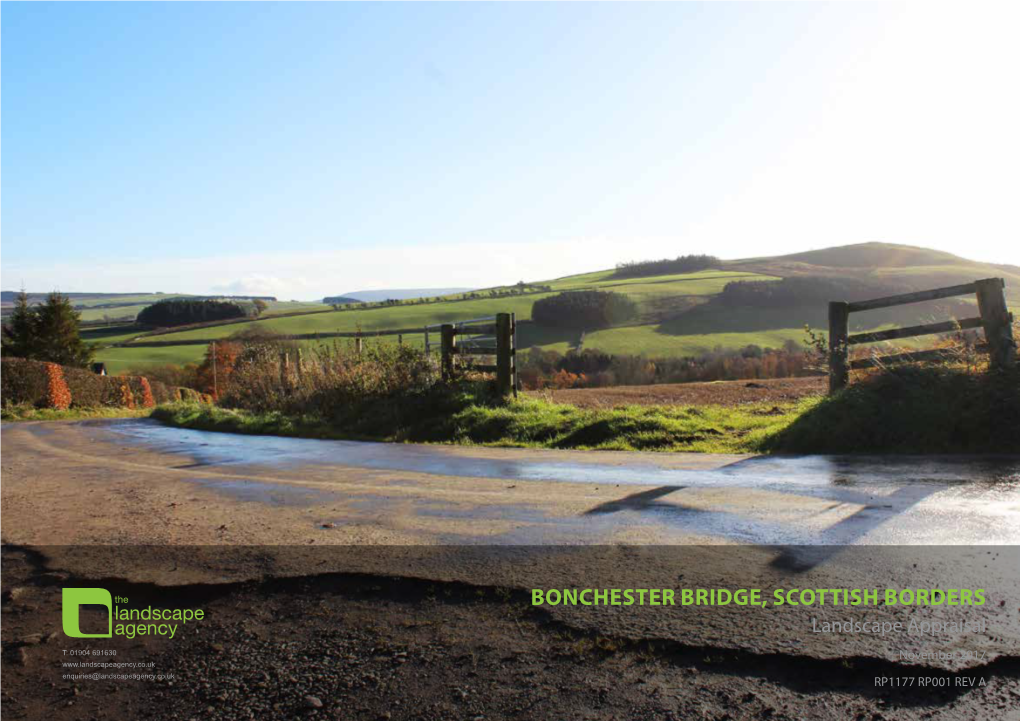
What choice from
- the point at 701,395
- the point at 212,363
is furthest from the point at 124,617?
the point at 212,363

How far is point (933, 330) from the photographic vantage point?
35.4 ft

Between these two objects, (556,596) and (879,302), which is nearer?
(556,596)

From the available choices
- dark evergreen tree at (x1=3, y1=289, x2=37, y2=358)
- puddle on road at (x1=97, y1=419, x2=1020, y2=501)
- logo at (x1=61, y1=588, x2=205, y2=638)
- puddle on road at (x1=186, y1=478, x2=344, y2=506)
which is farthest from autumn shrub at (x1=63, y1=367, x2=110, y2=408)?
dark evergreen tree at (x1=3, y1=289, x2=37, y2=358)

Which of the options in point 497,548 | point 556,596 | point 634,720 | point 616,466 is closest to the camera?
point 634,720

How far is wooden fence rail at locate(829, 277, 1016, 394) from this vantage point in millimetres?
9875

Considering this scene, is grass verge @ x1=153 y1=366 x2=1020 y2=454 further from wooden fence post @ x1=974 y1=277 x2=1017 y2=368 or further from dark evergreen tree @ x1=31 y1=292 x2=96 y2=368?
dark evergreen tree @ x1=31 y1=292 x2=96 y2=368

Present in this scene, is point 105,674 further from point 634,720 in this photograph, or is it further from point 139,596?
point 634,720

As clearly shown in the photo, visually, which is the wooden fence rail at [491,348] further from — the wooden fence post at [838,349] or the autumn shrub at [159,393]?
the autumn shrub at [159,393]

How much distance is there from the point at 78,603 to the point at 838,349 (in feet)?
32.7

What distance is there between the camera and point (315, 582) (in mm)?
4797

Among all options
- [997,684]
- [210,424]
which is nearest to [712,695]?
[997,684]

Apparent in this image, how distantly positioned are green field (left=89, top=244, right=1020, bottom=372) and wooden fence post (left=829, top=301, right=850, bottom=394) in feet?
109

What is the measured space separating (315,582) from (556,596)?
1.45m

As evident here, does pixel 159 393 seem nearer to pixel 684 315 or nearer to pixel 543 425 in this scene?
pixel 543 425
